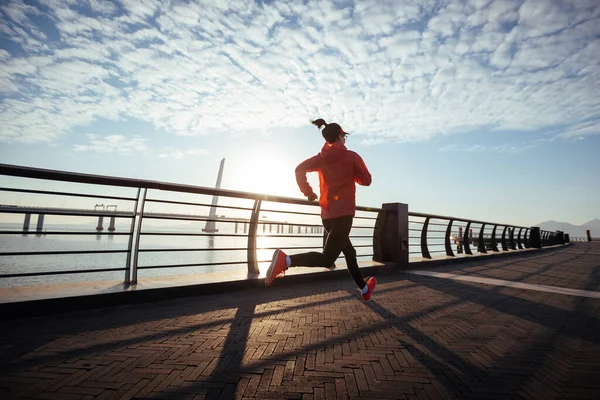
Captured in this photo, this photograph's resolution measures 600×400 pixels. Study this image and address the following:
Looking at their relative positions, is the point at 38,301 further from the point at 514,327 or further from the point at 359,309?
the point at 514,327

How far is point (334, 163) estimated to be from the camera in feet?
11.7

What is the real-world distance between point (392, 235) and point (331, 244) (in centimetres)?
410

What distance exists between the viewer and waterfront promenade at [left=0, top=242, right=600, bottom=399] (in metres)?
1.79

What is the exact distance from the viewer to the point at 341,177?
355 cm

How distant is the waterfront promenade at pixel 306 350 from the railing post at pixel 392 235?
306 centimetres

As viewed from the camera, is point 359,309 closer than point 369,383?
No

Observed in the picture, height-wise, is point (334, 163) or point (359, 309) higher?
point (334, 163)

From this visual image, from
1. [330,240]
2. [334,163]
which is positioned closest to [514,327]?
[330,240]

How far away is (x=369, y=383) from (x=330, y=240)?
1.84 metres

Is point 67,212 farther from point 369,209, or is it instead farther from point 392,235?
point 392,235

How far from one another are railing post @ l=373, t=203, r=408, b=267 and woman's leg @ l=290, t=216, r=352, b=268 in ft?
12.6

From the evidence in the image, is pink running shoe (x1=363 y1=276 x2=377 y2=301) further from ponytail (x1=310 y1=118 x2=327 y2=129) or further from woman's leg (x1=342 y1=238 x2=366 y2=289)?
ponytail (x1=310 y1=118 x2=327 y2=129)

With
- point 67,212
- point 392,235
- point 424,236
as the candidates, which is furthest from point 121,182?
point 424,236

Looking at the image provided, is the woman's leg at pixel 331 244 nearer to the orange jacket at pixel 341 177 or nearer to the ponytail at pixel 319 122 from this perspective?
the orange jacket at pixel 341 177
